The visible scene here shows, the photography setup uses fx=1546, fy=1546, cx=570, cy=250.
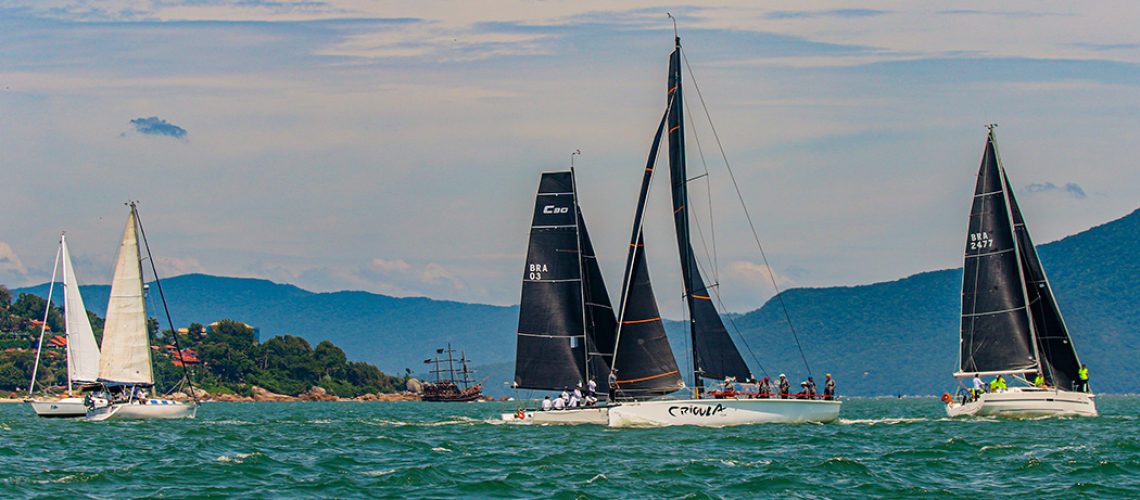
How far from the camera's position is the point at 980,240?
71.8 metres

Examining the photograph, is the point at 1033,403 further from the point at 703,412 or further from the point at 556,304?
the point at 556,304

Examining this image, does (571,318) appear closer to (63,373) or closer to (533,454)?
(533,454)

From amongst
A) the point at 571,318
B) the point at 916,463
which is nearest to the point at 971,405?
the point at 571,318

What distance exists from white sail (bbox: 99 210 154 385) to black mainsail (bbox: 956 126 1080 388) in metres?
43.7

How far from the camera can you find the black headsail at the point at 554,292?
66.4 m

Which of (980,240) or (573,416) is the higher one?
(980,240)

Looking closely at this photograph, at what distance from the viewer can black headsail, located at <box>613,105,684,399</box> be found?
61.9 metres

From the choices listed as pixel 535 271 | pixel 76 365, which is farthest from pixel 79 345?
pixel 535 271

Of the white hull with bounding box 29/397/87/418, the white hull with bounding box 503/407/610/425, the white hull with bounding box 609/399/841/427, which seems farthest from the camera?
the white hull with bounding box 29/397/87/418

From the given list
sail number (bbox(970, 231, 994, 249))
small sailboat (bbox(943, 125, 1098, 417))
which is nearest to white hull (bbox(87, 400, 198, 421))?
small sailboat (bbox(943, 125, 1098, 417))

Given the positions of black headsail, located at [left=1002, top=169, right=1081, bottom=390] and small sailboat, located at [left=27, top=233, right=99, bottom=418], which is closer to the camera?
black headsail, located at [left=1002, top=169, right=1081, bottom=390]

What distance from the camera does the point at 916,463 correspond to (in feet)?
151

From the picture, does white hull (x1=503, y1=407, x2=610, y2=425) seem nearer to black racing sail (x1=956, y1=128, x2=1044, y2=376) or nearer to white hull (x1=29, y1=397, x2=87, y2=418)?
black racing sail (x1=956, y1=128, x2=1044, y2=376)

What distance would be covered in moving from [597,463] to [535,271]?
21.1 m
